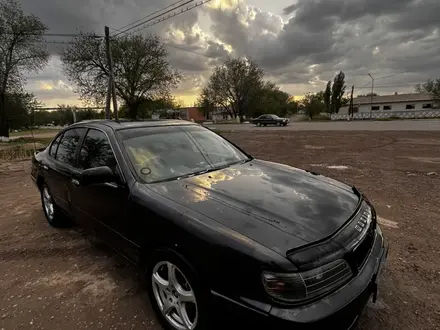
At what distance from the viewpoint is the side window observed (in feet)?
9.30

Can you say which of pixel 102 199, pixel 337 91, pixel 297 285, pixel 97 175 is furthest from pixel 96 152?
pixel 337 91

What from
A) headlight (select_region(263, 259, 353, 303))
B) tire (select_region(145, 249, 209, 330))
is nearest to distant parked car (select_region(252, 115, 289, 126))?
tire (select_region(145, 249, 209, 330))

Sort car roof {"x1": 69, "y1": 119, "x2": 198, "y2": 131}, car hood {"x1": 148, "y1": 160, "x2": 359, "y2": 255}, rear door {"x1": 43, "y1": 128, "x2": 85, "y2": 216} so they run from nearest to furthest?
1. car hood {"x1": 148, "y1": 160, "x2": 359, "y2": 255}
2. car roof {"x1": 69, "y1": 119, "x2": 198, "y2": 131}
3. rear door {"x1": 43, "y1": 128, "x2": 85, "y2": 216}

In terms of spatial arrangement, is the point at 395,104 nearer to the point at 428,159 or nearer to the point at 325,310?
the point at 428,159

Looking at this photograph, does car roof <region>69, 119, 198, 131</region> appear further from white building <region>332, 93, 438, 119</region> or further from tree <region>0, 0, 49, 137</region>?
white building <region>332, 93, 438, 119</region>

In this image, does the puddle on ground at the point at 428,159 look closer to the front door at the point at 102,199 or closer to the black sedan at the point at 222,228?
the black sedan at the point at 222,228

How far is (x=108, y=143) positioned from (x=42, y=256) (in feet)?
5.97

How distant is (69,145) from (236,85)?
175ft

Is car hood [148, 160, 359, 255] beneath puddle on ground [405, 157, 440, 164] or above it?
above

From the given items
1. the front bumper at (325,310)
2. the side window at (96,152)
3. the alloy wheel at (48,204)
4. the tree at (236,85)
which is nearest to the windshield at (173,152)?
the side window at (96,152)

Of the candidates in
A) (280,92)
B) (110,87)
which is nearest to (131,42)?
(110,87)

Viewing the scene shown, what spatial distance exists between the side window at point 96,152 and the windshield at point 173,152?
7.4 inches

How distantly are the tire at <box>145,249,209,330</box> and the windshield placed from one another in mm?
738

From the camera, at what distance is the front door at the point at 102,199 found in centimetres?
254
